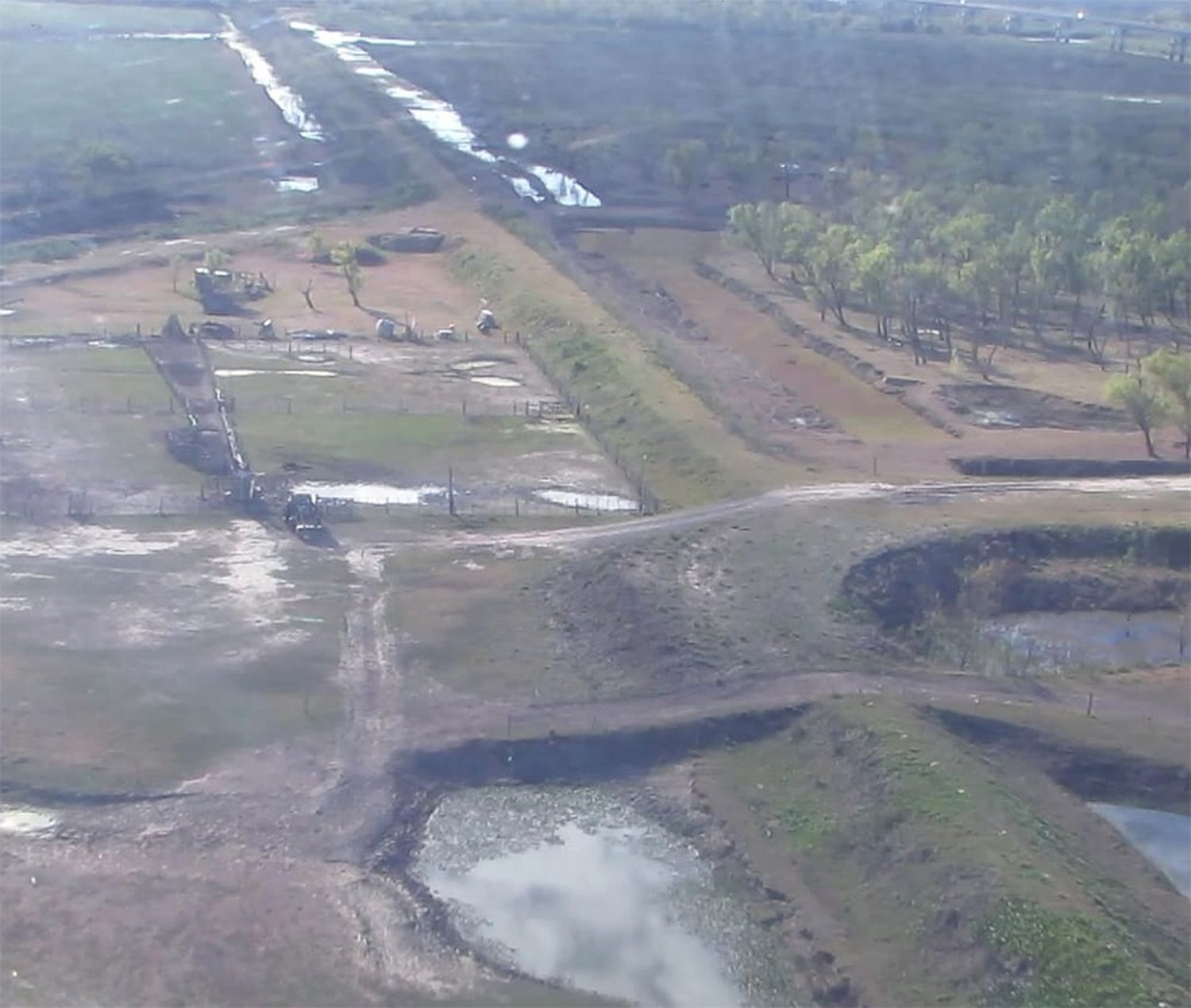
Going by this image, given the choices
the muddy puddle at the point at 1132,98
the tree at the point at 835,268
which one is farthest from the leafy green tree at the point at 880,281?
the muddy puddle at the point at 1132,98

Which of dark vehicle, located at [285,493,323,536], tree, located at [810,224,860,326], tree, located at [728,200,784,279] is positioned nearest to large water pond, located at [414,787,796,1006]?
dark vehicle, located at [285,493,323,536]

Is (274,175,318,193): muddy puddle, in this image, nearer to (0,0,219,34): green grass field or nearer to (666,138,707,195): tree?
(666,138,707,195): tree

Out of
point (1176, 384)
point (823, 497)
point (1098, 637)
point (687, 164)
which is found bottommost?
point (1098, 637)

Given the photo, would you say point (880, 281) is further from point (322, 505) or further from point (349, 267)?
point (322, 505)

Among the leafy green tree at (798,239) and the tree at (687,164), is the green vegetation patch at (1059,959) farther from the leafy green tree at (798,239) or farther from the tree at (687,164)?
the tree at (687,164)

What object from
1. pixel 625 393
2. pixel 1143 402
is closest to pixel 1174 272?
pixel 1143 402

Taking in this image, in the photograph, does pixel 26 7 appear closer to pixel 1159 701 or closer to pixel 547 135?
pixel 547 135
